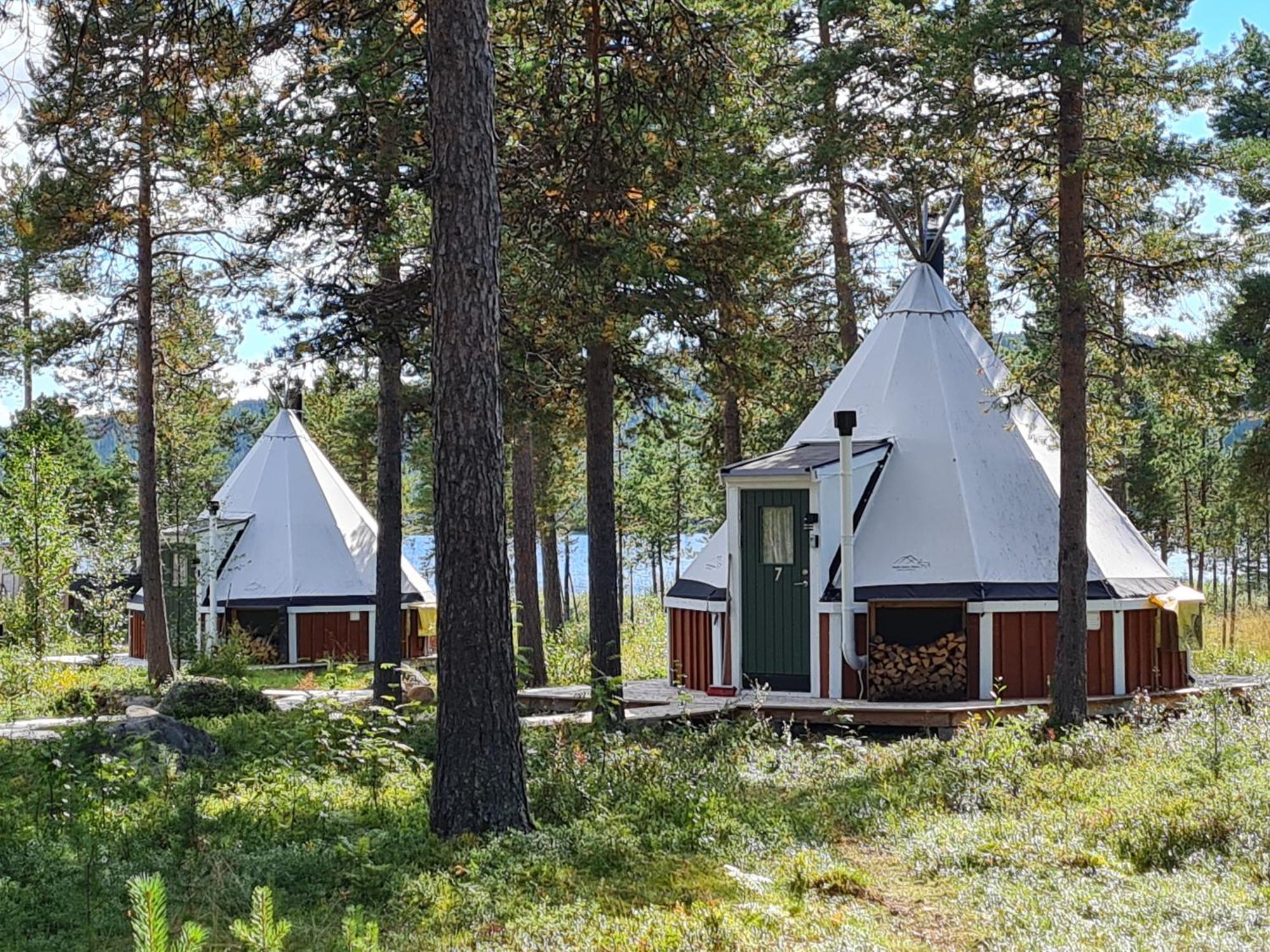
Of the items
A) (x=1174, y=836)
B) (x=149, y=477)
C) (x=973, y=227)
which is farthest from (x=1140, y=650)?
(x=149, y=477)

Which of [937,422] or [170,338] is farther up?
[170,338]

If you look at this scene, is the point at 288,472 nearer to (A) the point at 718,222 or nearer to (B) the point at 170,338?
(B) the point at 170,338

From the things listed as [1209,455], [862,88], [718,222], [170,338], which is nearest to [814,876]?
[718,222]

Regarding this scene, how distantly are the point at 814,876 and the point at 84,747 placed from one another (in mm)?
5771

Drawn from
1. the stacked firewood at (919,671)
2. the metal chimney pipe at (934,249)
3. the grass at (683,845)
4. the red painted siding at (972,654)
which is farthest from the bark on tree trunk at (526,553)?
the grass at (683,845)

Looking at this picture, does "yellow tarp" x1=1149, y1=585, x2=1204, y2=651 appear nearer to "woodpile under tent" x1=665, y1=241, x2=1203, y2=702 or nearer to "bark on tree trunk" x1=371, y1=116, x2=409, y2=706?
"woodpile under tent" x1=665, y1=241, x2=1203, y2=702

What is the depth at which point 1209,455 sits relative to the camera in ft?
108

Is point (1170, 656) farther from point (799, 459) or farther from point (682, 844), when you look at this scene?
point (682, 844)

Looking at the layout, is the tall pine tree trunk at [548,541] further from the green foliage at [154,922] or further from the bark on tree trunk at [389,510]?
the green foliage at [154,922]

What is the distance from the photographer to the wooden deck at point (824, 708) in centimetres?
1287

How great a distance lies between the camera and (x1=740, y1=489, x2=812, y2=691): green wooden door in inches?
563

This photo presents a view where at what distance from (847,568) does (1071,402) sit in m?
3.12

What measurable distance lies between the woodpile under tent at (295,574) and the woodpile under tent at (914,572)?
8696 mm

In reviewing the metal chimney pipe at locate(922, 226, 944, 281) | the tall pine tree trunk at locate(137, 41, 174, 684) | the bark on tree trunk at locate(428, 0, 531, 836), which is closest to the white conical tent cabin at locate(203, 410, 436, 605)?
the tall pine tree trunk at locate(137, 41, 174, 684)
